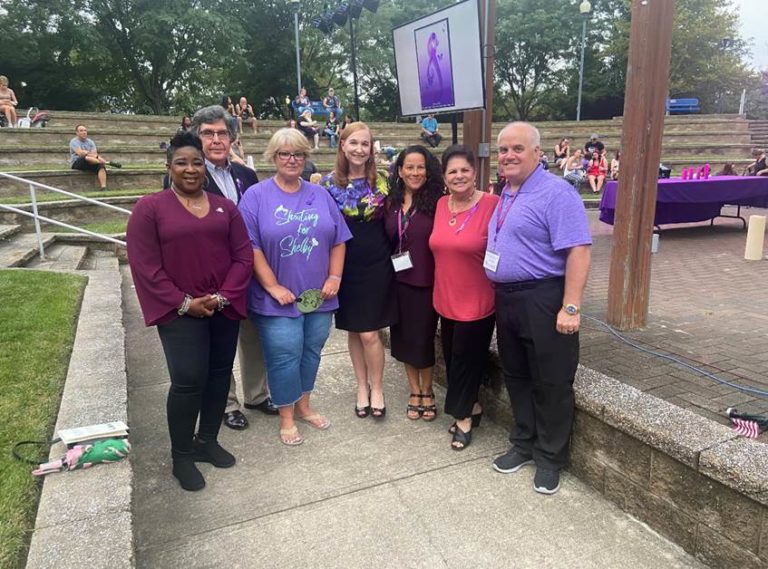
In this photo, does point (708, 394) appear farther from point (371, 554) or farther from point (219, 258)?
point (219, 258)

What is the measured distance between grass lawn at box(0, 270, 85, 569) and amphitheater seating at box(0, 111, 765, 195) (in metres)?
2.80

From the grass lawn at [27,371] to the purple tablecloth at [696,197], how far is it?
8.53 metres

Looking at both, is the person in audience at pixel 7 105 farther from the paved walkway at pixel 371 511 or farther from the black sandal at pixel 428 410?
the black sandal at pixel 428 410

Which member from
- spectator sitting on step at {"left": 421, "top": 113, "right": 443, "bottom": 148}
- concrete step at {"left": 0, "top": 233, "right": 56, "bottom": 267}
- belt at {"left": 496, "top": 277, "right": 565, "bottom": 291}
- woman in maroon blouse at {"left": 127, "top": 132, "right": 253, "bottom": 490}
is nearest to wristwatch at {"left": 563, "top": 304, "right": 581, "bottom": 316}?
belt at {"left": 496, "top": 277, "right": 565, "bottom": 291}

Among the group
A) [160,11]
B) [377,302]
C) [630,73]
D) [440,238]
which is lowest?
[377,302]

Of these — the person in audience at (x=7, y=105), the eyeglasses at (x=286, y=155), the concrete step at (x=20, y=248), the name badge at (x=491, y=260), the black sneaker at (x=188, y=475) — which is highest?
the person in audience at (x=7, y=105)

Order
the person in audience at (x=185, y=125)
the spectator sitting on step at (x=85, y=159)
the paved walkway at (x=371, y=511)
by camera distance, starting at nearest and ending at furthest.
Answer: the paved walkway at (x=371, y=511), the person in audience at (x=185, y=125), the spectator sitting on step at (x=85, y=159)

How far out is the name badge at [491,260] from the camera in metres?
2.73

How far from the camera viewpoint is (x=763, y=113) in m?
32.9

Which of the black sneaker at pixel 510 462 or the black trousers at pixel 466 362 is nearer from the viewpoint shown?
the black sneaker at pixel 510 462

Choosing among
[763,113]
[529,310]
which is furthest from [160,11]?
[763,113]

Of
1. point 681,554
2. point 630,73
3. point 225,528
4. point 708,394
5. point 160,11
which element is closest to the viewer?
point 681,554

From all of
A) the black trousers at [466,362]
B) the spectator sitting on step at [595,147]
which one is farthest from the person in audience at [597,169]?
the black trousers at [466,362]

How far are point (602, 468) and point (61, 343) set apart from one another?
3.72 metres
